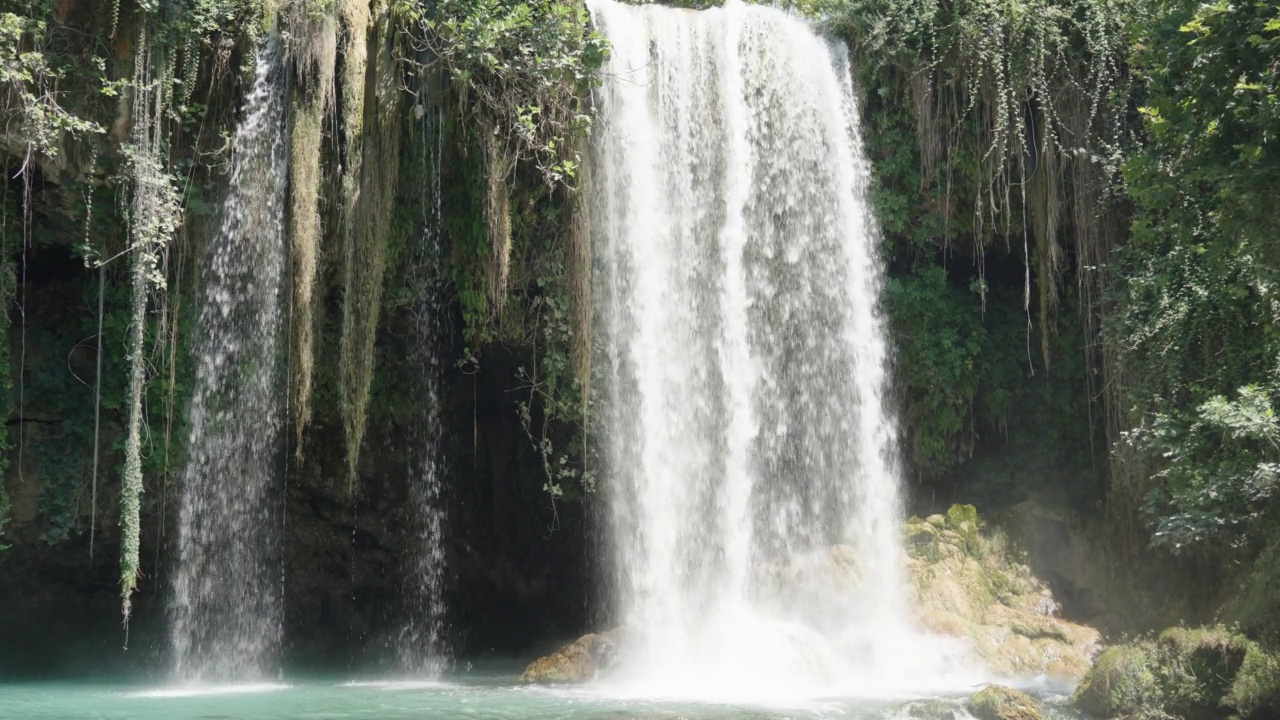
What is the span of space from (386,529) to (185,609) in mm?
2450

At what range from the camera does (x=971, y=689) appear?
33.6 feet

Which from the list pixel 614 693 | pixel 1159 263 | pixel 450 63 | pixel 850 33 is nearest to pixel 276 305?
pixel 450 63

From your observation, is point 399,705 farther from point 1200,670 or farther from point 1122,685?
point 1200,670

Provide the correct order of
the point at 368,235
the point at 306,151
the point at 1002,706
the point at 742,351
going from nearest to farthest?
1. the point at 1002,706
2. the point at 306,151
3. the point at 368,235
4. the point at 742,351

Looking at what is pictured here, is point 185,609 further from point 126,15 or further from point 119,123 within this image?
point 126,15

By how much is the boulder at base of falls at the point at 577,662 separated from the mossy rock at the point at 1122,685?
442 cm

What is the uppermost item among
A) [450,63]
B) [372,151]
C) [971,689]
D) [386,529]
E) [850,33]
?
[850,33]

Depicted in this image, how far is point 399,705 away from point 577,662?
7.08 feet

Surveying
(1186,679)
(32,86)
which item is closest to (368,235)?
(32,86)

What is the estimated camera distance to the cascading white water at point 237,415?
12.0 m

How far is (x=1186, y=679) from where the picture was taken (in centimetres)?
865

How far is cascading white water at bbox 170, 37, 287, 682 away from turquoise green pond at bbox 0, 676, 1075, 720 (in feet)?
3.06

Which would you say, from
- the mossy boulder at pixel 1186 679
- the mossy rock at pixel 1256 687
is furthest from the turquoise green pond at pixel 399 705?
the mossy rock at pixel 1256 687

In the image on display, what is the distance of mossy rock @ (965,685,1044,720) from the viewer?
319 inches
